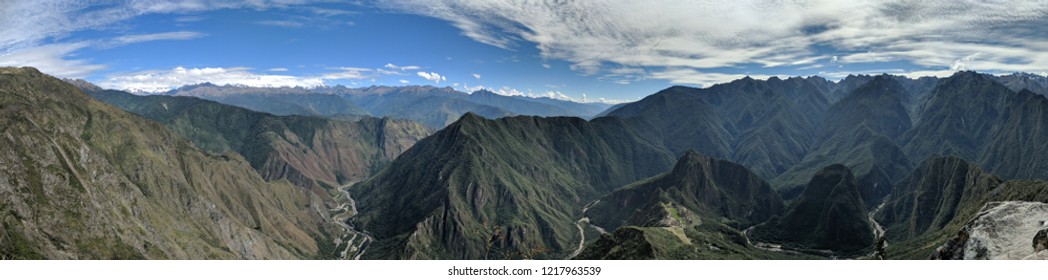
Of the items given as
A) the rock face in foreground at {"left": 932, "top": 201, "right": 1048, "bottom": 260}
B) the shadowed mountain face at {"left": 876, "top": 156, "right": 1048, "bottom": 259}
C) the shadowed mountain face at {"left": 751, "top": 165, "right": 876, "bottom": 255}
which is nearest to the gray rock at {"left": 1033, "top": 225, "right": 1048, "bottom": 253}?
the rock face in foreground at {"left": 932, "top": 201, "right": 1048, "bottom": 260}

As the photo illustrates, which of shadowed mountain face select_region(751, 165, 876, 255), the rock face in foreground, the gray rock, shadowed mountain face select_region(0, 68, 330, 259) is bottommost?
shadowed mountain face select_region(751, 165, 876, 255)

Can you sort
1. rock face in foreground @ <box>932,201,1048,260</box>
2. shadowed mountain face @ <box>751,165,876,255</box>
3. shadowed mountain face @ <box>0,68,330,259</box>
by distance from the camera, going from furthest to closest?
shadowed mountain face @ <box>751,165,876,255</box> < shadowed mountain face @ <box>0,68,330,259</box> < rock face in foreground @ <box>932,201,1048,260</box>

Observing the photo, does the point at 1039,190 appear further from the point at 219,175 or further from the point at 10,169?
the point at 219,175

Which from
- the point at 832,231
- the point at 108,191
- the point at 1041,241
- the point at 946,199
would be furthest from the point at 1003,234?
the point at 832,231

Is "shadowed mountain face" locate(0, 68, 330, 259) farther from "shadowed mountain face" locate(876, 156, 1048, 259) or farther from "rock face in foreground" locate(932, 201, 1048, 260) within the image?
"shadowed mountain face" locate(876, 156, 1048, 259)

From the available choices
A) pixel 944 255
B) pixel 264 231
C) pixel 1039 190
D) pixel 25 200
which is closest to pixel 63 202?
pixel 25 200
